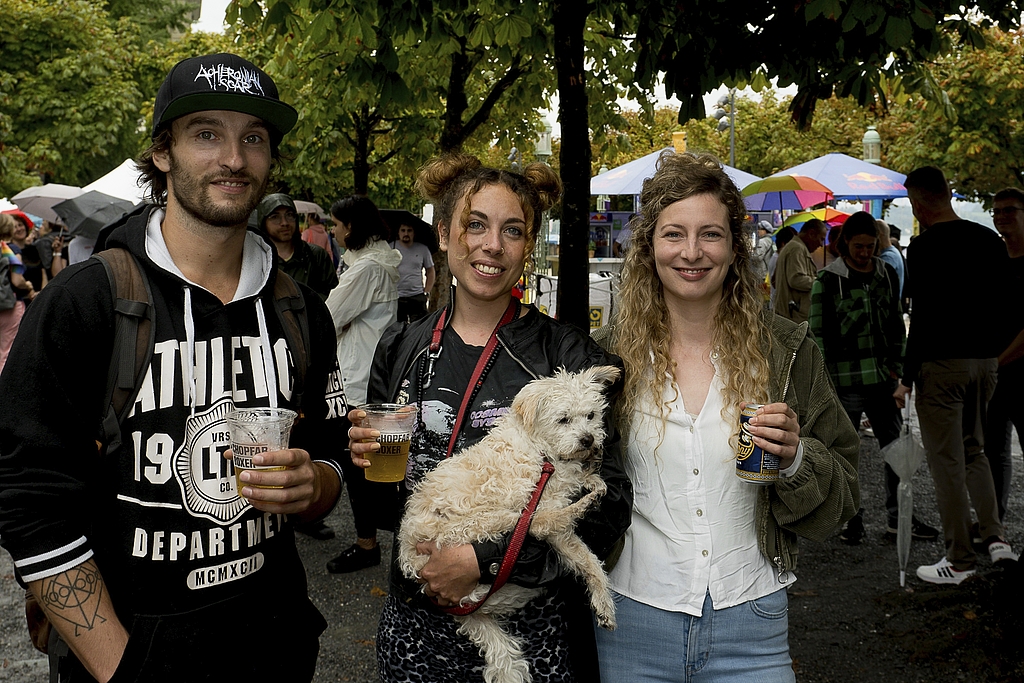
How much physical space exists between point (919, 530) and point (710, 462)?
5049 mm

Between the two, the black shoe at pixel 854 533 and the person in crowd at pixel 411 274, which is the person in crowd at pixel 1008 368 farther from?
the person in crowd at pixel 411 274

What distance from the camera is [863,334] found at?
6.50m

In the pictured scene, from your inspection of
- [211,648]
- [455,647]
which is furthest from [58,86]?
[455,647]

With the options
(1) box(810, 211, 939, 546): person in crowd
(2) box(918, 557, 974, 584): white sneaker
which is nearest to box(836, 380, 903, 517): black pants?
(1) box(810, 211, 939, 546): person in crowd

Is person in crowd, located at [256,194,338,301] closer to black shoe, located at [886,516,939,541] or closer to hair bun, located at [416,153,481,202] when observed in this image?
hair bun, located at [416,153,481,202]

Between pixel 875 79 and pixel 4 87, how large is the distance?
81.2 feet

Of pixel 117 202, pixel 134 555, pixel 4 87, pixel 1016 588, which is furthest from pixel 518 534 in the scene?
pixel 4 87

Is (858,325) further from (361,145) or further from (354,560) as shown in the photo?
→ (361,145)

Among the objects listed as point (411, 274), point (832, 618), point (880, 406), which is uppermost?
point (411, 274)

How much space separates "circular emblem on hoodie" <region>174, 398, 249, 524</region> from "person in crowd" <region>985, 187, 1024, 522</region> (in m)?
5.28

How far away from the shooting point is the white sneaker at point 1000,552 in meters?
5.67

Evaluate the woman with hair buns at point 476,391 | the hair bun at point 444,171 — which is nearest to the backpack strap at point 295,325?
the woman with hair buns at point 476,391

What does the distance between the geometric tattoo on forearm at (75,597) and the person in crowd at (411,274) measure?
9570 millimetres

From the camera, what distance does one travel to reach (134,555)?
76.0 inches
